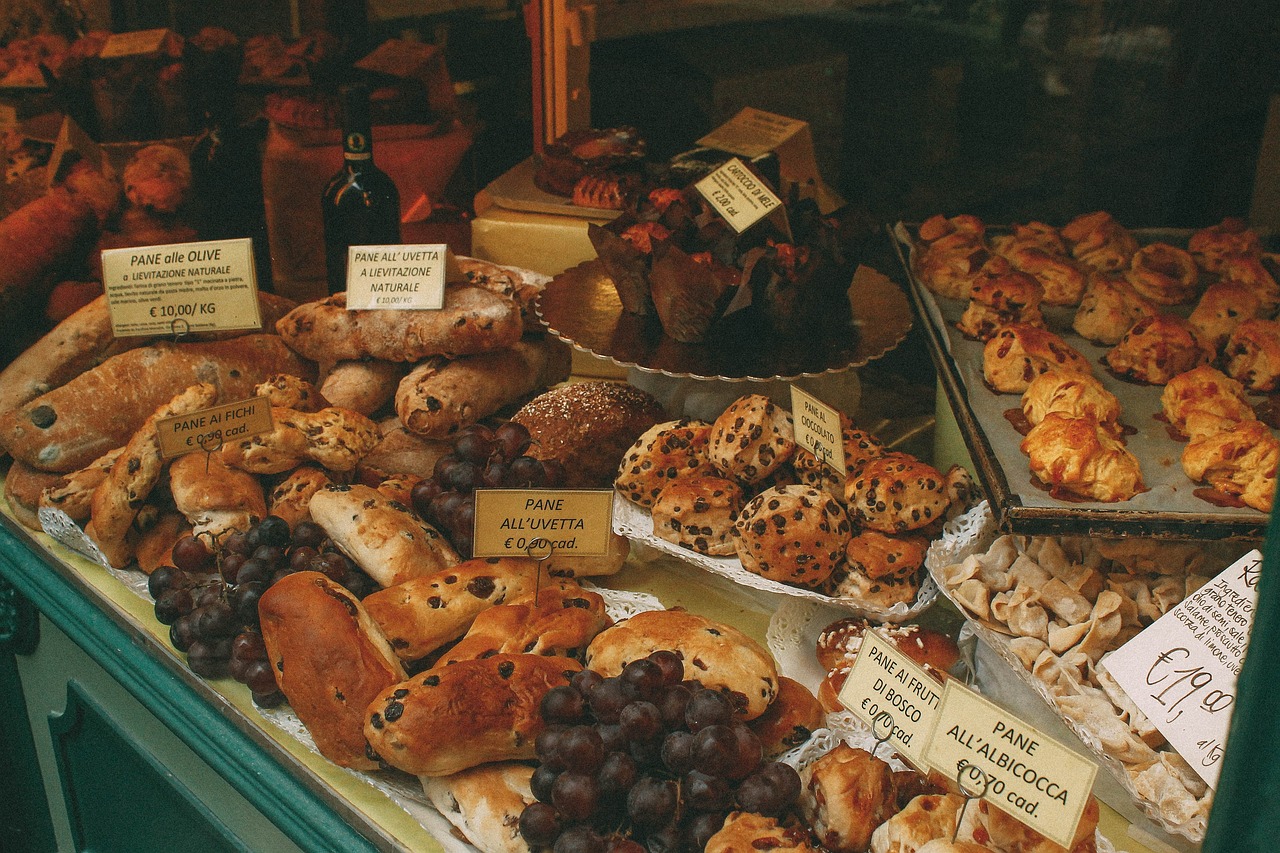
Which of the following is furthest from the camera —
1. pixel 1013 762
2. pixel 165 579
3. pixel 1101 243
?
pixel 1101 243

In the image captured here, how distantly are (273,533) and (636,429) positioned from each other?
67 centimetres

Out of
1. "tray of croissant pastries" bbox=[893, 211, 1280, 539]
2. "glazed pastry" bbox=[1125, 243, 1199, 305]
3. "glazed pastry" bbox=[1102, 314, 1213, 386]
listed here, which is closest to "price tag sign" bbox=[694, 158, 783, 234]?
"tray of croissant pastries" bbox=[893, 211, 1280, 539]

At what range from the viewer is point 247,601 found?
4.79 feet

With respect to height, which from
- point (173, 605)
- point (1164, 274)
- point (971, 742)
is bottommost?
point (173, 605)

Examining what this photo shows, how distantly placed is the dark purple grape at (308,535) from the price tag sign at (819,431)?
748 mm

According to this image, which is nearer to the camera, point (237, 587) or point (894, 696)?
point (894, 696)

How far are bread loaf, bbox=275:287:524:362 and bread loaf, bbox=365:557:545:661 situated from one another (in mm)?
546

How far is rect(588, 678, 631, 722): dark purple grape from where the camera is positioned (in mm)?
1119

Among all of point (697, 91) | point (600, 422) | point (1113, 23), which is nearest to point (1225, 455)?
point (600, 422)

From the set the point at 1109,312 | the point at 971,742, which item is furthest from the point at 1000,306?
the point at 971,742

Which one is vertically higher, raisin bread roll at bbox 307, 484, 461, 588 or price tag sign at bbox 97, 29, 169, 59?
price tag sign at bbox 97, 29, 169, 59

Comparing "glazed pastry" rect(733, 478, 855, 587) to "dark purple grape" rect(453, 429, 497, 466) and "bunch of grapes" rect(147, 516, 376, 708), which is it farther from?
"bunch of grapes" rect(147, 516, 376, 708)

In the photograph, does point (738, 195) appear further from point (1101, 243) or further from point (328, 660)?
point (328, 660)

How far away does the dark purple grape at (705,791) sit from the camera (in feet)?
3.51
